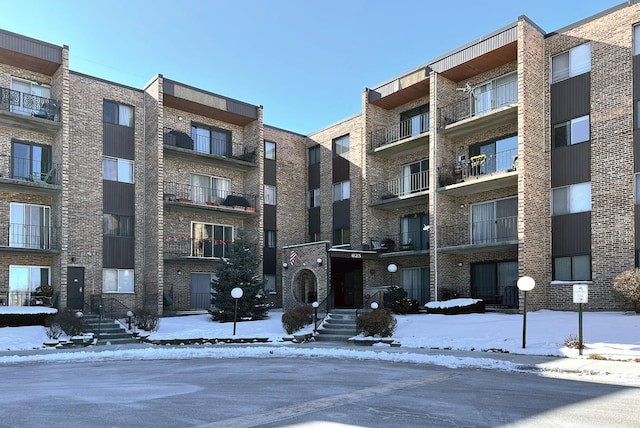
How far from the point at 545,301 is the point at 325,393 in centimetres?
1514

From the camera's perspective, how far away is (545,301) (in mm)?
21547

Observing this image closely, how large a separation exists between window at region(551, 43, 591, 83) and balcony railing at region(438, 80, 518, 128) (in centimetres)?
159

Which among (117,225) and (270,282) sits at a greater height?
(117,225)

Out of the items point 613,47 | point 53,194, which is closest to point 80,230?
point 53,194

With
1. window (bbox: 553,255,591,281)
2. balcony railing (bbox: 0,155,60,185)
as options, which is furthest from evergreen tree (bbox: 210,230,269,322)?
window (bbox: 553,255,591,281)

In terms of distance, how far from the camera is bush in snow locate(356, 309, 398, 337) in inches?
718

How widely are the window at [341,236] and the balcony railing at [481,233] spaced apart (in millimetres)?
6929

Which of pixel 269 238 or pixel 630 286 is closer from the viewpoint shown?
pixel 630 286

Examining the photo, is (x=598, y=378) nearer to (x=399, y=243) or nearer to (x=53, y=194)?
(x=399, y=243)

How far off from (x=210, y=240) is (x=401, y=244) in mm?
9982

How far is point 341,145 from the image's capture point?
3169cm

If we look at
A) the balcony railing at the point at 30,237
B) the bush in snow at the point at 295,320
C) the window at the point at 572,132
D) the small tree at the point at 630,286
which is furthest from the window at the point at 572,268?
the balcony railing at the point at 30,237

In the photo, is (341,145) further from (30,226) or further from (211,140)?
(30,226)

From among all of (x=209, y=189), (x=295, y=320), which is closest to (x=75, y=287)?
(x=209, y=189)
